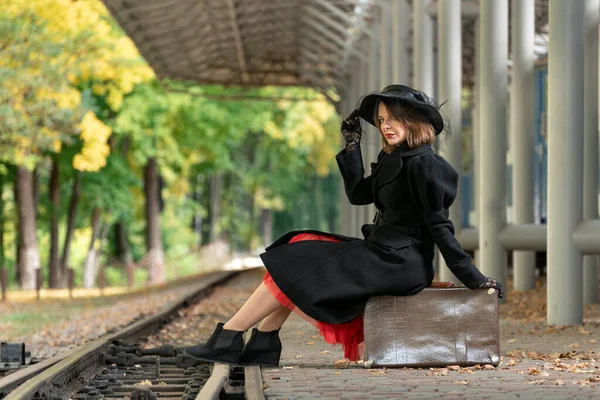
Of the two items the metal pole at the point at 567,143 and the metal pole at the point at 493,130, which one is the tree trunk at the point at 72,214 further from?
the metal pole at the point at 567,143

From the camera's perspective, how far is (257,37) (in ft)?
96.9

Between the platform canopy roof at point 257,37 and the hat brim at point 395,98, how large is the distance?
1176 centimetres

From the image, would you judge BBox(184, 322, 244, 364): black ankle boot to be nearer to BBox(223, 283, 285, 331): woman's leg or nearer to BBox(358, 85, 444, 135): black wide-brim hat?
BBox(223, 283, 285, 331): woman's leg

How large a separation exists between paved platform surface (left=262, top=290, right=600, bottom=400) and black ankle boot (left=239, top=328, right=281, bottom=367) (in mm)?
65

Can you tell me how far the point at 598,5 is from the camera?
1188 centimetres

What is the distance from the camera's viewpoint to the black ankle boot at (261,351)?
6.95 m

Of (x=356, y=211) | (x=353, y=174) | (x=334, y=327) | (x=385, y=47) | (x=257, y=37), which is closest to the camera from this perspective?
(x=334, y=327)

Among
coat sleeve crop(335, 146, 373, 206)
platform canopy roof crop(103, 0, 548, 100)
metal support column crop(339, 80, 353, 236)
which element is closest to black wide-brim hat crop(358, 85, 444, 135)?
coat sleeve crop(335, 146, 373, 206)

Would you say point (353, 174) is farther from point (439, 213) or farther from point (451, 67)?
point (451, 67)

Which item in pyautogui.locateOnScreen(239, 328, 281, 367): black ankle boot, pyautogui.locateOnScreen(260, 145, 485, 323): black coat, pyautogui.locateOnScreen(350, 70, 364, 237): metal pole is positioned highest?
pyautogui.locateOnScreen(350, 70, 364, 237): metal pole

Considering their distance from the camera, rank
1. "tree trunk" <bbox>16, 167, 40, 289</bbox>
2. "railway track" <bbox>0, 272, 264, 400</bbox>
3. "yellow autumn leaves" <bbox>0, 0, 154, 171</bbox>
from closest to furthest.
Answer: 1. "railway track" <bbox>0, 272, 264, 400</bbox>
2. "yellow autumn leaves" <bbox>0, 0, 154, 171</bbox>
3. "tree trunk" <bbox>16, 167, 40, 289</bbox>

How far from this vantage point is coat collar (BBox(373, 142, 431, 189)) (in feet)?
22.3

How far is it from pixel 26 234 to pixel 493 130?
17.9 metres

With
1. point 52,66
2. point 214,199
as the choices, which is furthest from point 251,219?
point 52,66
